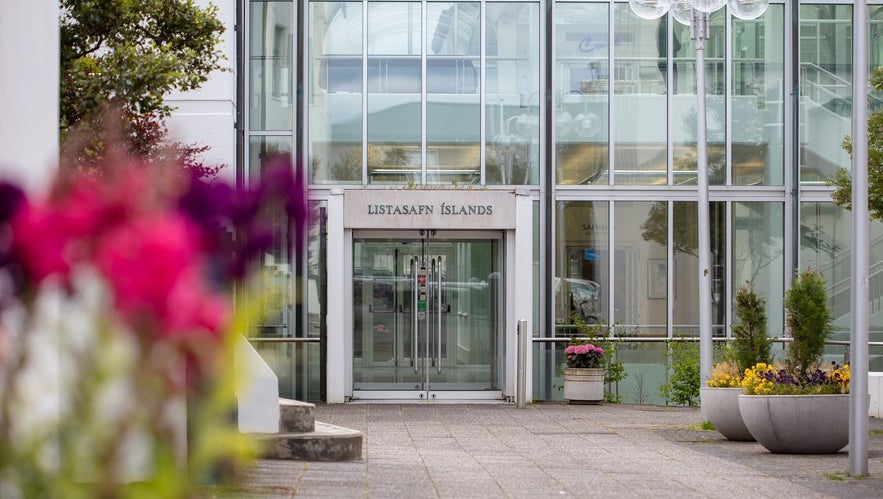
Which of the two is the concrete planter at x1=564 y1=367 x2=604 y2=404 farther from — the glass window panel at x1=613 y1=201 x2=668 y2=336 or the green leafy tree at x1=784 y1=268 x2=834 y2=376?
the green leafy tree at x1=784 y1=268 x2=834 y2=376

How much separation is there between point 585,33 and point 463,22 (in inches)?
84.2

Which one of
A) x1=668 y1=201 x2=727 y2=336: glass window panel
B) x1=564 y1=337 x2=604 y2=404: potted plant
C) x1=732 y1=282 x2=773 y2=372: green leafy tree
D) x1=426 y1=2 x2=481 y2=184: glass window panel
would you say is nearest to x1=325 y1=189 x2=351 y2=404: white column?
x1=426 y1=2 x2=481 y2=184: glass window panel

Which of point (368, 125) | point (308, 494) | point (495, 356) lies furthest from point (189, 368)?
point (368, 125)

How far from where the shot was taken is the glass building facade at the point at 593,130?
71.2 feet

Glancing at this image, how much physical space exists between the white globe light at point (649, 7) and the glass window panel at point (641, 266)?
6741mm

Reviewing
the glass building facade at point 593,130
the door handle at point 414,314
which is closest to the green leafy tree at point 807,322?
the door handle at point 414,314

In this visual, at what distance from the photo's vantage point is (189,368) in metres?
1.54

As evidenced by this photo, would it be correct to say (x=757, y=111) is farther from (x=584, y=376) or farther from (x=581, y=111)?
(x=584, y=376)

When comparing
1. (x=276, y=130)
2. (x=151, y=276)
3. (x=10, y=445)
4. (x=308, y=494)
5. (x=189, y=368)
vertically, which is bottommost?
(x=308, y=494)

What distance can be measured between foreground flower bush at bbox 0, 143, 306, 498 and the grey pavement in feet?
18.1

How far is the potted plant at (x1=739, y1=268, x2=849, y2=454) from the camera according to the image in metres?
12.6

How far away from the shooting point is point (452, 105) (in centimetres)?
2178

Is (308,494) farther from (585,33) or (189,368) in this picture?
(585,33)

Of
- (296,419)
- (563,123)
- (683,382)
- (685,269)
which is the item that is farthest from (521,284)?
(296,419)
